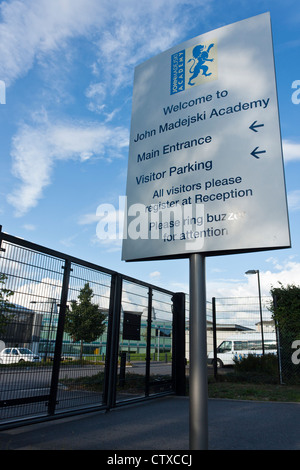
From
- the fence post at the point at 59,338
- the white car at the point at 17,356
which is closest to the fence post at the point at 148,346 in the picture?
the fence post at the point at 59,338

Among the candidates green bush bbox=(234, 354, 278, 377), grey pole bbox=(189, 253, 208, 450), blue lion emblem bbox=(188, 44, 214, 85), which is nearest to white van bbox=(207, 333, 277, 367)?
green bush bbox=(234, 354, 278, 377)

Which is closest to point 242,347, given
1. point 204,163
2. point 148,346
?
point 148,346

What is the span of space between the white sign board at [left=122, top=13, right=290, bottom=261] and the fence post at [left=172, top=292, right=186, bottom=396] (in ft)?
20.3

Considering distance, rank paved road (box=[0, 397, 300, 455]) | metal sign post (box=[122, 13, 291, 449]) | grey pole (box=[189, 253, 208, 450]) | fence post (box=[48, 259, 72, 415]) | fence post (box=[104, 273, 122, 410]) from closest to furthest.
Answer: grey pole (box=[189, 253, 208, 450])
metal sign post (box=[122, 13, 291, 449])
paved road (box=[0, 397, 300, 455])
fence post (box=[48, 259, 72, 415])
fence post (box=[104, 273, 122, 410])

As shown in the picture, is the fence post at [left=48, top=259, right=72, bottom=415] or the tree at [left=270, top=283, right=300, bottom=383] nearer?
the fence post at [left=48, top=259, right=72, bottom=415]

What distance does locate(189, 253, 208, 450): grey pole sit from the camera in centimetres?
253

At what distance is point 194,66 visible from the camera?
126 inches

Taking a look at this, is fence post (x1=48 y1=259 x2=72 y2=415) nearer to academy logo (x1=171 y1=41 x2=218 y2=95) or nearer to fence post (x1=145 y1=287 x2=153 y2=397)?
fence post (x1=145 y1=287 x2=153 y2=397)

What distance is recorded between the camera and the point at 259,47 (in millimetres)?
2926

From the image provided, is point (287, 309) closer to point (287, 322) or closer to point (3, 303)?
point (287, 322)

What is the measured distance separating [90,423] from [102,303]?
1957mm

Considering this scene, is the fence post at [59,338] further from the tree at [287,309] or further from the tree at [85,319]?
the tree at [287,309]
